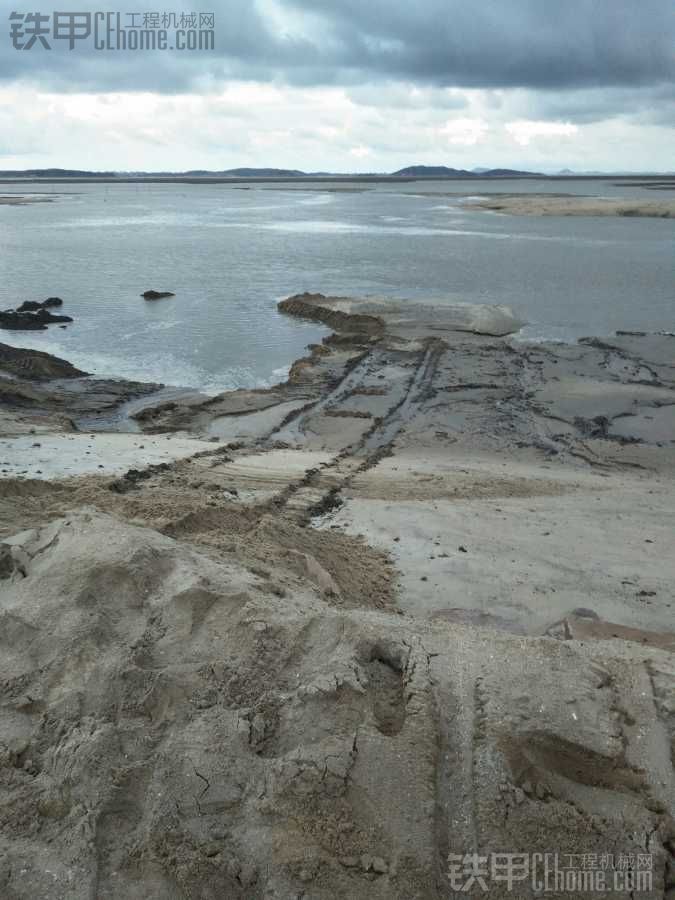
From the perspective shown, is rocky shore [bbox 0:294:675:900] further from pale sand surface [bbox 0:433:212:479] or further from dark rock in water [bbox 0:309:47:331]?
dark rock in water [bbox 0:309:47:331]

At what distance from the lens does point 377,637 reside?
4.19 m

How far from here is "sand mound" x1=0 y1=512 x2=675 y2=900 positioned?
3.08 m

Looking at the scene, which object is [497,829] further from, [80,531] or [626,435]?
[626,435]

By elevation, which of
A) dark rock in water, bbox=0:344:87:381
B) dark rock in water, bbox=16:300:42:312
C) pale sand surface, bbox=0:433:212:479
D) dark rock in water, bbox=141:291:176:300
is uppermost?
dark rock in water, bbox=141:291:176:300

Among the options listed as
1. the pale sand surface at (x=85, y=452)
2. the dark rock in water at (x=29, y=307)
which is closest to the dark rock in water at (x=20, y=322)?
the dark rock in water at (x=29, y=307)

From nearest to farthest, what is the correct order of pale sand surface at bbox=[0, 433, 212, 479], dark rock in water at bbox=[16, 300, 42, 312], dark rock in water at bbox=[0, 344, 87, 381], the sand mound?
the sand mound
pale sand surface at bbox=[0, 433, 212, 479]
dark rock in water at bbox=[0, 344, 87, 381]
dark rock in water at bbox=[16, 300, 42, 312]

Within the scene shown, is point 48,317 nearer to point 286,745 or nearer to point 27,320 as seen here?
point 27,320

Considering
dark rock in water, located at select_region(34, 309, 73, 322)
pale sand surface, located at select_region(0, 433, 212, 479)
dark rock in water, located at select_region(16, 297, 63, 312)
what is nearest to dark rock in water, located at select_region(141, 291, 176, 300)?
dark rock in water, located at select_region(16, 297, 63, 312)

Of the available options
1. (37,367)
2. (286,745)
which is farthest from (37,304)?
(286,745)

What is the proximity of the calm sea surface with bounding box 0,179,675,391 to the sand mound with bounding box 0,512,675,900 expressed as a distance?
1163cm

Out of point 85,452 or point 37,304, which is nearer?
point 85,452

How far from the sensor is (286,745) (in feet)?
11.4

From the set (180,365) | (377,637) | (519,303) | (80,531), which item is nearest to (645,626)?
(377,637)

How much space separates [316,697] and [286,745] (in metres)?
0.30
